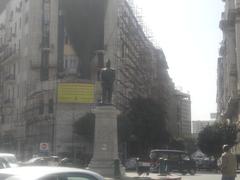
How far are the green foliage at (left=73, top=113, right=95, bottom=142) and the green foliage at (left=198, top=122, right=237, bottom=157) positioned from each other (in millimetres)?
16984

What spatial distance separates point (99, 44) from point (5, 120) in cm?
1837

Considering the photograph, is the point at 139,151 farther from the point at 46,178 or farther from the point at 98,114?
the point at 46,178

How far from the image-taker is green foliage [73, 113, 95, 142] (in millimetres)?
56719

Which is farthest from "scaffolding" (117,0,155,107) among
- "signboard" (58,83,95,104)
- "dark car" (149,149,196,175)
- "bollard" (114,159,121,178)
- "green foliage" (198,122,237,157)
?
"bollard" (114,159,121,178)

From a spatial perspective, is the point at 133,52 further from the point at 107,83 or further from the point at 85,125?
the point at 107,83

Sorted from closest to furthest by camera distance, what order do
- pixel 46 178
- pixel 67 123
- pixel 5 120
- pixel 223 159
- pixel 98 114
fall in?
1. pixel 46 178
2. pixel 223 159
3. pixel 98 114
4. pixel 67 123
5. pixel 5 120

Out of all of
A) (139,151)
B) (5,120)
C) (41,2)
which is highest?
(41,2)

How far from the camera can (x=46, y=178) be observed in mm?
6602

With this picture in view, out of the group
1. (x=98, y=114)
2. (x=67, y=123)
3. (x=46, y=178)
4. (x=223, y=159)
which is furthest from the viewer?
(x=67, y=123)

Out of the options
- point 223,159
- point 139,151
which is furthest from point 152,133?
point 223,159

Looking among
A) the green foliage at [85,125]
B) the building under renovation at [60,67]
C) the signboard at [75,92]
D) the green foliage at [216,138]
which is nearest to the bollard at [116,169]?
the green foliage at [85,125]

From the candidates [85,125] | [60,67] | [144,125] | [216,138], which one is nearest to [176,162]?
[85,125]

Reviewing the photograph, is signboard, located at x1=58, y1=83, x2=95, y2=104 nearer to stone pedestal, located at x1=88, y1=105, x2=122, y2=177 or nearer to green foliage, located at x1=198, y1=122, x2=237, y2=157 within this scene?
green foliage, located at x1=198, y1=122, x2=237, y2=157

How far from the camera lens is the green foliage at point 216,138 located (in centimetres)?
6456
